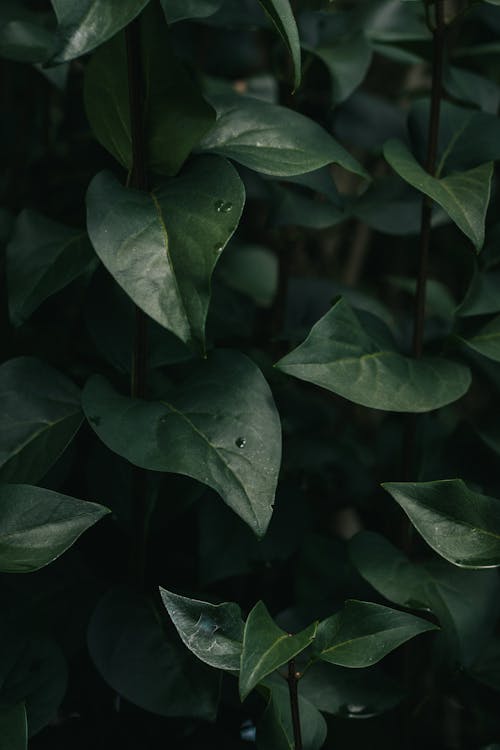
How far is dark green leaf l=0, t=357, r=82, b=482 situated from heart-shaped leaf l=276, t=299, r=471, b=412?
0.80 feet

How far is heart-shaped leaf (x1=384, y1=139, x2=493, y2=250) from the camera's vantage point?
2.75 feet

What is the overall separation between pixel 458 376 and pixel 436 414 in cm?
29

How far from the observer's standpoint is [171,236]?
775 millimetres

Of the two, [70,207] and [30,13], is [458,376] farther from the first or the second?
[30,13]

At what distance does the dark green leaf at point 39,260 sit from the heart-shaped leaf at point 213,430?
11 cm

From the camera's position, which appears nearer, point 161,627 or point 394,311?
point 161,627

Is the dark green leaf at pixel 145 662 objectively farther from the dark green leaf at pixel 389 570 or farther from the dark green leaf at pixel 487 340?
the dark green leaf at pixel 487 340

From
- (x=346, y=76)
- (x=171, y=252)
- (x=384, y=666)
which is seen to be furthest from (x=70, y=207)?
(x=384, y=666)

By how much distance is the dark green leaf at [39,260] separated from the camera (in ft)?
2.91

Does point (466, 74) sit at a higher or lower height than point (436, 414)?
higher

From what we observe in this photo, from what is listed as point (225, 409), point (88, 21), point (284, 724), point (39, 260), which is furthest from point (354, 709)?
point (88, 21)

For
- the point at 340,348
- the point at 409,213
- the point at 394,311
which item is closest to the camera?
the point at 340,348

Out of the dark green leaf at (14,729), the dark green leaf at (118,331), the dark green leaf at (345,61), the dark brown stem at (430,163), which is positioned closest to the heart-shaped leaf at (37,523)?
the dark green leaf at (14,729)

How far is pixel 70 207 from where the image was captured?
4.10 ft
